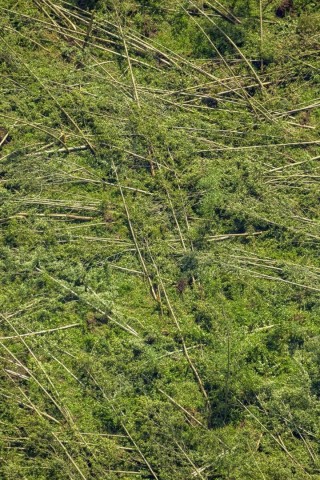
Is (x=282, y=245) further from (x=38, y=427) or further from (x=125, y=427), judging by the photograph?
(x=38, y=427)

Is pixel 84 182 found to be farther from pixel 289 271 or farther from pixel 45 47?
pixel 289 271

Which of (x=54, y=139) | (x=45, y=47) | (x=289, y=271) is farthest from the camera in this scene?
(x=45, y=47)

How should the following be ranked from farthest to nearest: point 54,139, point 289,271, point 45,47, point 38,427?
point 45,47
point 54,139
point 289,271
point 38,427

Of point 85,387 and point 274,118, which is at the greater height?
point 274,118

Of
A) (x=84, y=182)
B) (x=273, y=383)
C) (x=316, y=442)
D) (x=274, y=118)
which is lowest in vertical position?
(x=316, y=442)

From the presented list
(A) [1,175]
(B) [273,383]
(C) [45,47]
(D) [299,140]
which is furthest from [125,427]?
(C) [45,47]

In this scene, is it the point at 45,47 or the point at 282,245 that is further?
the point at 45,47
